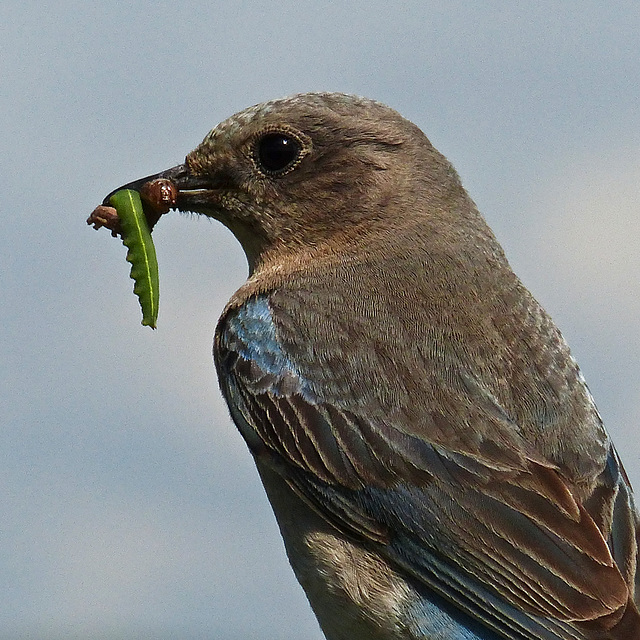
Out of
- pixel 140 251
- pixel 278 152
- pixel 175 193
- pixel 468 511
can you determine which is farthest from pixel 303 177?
pixel 468 511

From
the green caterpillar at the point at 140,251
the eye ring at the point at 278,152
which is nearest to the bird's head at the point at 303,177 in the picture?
the eye ring at the point at 278,152

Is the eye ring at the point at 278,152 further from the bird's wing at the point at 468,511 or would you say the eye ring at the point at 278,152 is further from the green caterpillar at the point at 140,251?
the bird's wing at the point at 468,511

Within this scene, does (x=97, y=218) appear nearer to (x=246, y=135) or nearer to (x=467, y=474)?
(x=246, y=135)

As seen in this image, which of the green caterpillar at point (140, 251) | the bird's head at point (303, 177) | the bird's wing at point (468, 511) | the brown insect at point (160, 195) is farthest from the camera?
the brown insect at point (160, 195)

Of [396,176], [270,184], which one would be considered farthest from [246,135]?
[396,176]

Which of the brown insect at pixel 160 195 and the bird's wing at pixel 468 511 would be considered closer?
the bird's wing at pixel 468 511

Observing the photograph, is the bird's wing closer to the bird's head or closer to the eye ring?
the bird's head
